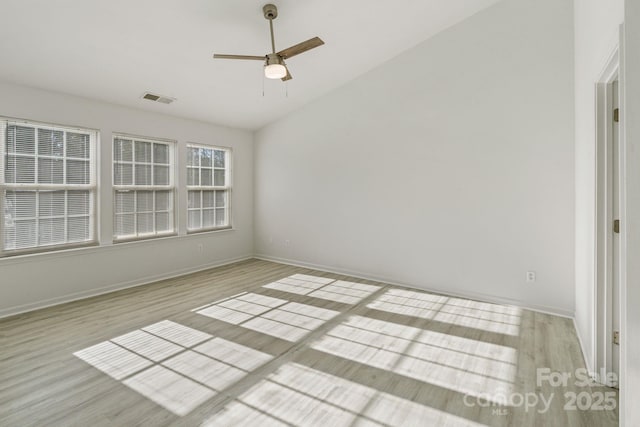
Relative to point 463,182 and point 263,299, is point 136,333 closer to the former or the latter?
point 263,299

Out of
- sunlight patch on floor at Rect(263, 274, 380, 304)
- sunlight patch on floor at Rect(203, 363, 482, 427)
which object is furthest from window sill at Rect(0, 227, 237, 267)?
sunlight patch on floor at Rect(203, 363, 482, 427)

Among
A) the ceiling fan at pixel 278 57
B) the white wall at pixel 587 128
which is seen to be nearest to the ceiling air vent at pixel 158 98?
the ceiling fan at pixel 278 57

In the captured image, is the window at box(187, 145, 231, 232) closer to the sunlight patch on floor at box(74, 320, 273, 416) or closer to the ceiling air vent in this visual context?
the ceiling air vent

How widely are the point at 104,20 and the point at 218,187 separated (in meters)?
3.36

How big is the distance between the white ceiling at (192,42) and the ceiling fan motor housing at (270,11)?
0.08 metres

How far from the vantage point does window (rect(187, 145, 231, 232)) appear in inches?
219

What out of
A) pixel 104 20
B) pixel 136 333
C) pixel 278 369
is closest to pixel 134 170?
pixel 104 20

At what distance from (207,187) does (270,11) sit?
3.46 meters

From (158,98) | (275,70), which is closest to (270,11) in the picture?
(275,70)

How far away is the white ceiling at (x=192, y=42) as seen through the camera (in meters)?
2.89

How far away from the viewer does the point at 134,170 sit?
4734mm

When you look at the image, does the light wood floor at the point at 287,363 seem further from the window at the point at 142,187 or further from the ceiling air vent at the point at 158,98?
the ceiling air vent at the point at 158,98

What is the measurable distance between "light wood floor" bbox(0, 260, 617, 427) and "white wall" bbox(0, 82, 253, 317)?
0.97ft

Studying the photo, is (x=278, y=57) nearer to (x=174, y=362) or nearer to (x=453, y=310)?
(x=174, y=362)
